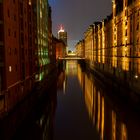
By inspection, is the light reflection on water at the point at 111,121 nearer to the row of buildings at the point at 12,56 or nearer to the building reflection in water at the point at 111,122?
the building reflection in water at the point at 111,122

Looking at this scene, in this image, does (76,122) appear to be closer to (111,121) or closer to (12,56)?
(111,121)

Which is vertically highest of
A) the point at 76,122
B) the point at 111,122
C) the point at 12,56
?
the point at 12,56

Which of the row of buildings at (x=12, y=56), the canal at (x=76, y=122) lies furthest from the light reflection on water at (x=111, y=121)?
the row of buildings at (x=12, y=56)

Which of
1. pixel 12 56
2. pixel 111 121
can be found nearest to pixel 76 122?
pixel 111 121

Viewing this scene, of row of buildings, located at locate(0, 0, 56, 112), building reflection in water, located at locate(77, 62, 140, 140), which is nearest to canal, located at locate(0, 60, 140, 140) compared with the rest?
building reflection in water, located at locate(77, 62, 140, 140)

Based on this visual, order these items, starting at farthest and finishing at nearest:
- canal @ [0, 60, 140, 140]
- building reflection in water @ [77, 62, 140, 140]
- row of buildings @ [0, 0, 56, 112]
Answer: building reflection in water @ [77, 62, 140, 140] < canal @ [0, 60, 140, 140] < row of buildings @ [0, 0, 56, 112]

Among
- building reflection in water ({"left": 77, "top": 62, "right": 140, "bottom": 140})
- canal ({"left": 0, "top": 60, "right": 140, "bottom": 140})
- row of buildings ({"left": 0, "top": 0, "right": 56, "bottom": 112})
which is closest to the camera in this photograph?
row of buildings ({"left": 0, "top": 0, "right": 56, "bottom": 112})

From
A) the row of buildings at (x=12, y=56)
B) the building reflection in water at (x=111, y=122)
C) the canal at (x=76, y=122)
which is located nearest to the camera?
the row of buildings at (x=12, y=56)

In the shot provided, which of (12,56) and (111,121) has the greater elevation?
(12,56)

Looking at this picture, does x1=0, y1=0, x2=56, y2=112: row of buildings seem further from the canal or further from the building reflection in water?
the building reflection in water

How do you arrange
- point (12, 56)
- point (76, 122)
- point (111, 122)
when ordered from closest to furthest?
point (12, 56) → point (111, 122) → point (76, 122)

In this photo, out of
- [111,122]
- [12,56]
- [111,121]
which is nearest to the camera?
[12,56]

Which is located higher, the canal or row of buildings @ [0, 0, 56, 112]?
row of buildings @ [0, 0, 56, 112]

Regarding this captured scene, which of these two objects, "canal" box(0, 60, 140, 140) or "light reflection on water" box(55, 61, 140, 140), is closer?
"canal" box(0, 60, 140, 140)
